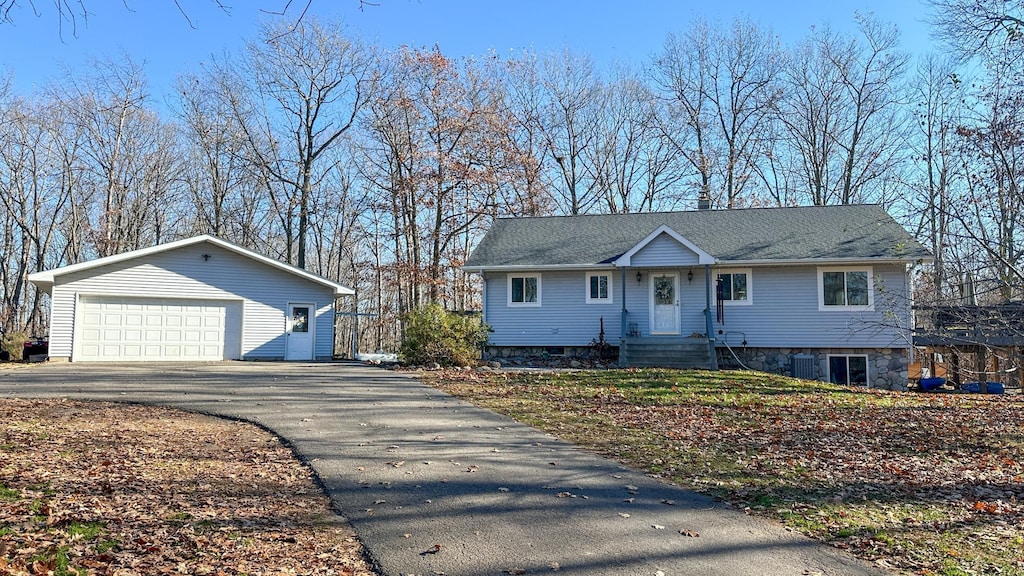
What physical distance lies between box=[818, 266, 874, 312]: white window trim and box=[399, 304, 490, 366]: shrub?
9.79 meters

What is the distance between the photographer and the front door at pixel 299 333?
2095 centimetres

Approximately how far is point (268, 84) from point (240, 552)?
29377 mm

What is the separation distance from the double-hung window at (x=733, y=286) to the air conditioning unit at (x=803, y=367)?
6.80 feet

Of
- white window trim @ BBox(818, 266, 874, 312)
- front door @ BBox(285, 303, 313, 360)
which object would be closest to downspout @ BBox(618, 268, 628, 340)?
white window trim @ BBox(818, 266, 874, 312)

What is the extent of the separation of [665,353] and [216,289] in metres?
13.5

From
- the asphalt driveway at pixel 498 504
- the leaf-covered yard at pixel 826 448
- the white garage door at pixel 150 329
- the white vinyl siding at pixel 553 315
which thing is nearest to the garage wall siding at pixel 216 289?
the white garage door at pixel 150 329

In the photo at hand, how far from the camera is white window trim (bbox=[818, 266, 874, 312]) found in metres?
18.0

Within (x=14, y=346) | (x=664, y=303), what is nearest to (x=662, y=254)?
(x=664, y=303)

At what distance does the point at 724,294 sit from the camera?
18.9m

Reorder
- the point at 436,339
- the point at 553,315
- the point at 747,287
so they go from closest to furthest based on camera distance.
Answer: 1. the point at 436,339
2. the point at 747,287
3. the point at 553,315

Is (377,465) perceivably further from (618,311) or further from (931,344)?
(931,344)

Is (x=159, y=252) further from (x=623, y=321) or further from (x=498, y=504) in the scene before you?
(x=498, y=504)

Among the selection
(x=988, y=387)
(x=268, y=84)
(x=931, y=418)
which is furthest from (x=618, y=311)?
(x=268, y=84)

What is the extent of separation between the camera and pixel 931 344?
2042 cm
